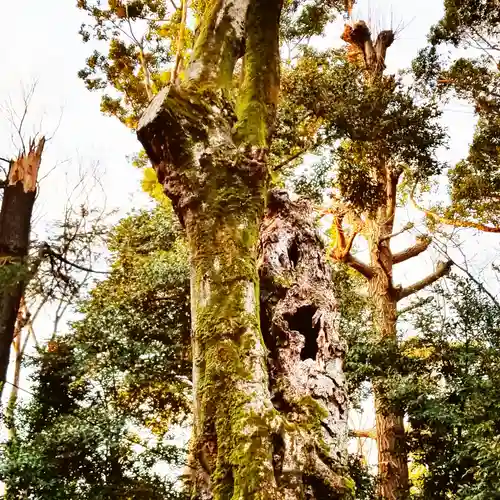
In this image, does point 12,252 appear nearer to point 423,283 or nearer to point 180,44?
point 180,44

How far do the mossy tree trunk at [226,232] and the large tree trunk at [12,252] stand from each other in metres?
1.14

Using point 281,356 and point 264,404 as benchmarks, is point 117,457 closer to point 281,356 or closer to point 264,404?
point 281,356

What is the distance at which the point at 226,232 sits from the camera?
3994 millimetres

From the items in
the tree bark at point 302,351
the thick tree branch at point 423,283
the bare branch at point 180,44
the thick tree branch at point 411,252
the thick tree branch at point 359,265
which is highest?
the bare branch at point 180,44

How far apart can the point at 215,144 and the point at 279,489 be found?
2733 millimetres

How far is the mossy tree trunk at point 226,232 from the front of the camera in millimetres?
3094

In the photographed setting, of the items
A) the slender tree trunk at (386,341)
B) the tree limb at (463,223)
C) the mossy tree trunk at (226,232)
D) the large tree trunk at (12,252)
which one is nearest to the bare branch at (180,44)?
the mossy tree trunk at (226,232)

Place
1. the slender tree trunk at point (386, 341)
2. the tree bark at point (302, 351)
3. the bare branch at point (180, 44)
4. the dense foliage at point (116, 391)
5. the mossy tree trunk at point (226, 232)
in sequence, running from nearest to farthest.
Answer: the mossy tree trunk at point (226, 232), the tree bark at point (302, 351), the dense foliage at point (116, 391), the slender tree trunk at point (386, 341), the bare branch at point (180, 44)

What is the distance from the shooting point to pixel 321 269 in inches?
206

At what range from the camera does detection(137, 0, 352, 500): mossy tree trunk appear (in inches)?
122

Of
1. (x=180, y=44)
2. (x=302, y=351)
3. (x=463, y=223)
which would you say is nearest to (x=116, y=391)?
(x=302, y=351)

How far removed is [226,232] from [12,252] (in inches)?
62.0

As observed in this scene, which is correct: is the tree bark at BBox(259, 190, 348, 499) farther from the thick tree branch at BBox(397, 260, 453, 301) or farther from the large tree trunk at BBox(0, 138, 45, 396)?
the thick tree branch at BBox(397, 260, 453, 301)

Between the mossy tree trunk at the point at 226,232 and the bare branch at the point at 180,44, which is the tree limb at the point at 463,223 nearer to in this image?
the bare branch at the point at 180,44
